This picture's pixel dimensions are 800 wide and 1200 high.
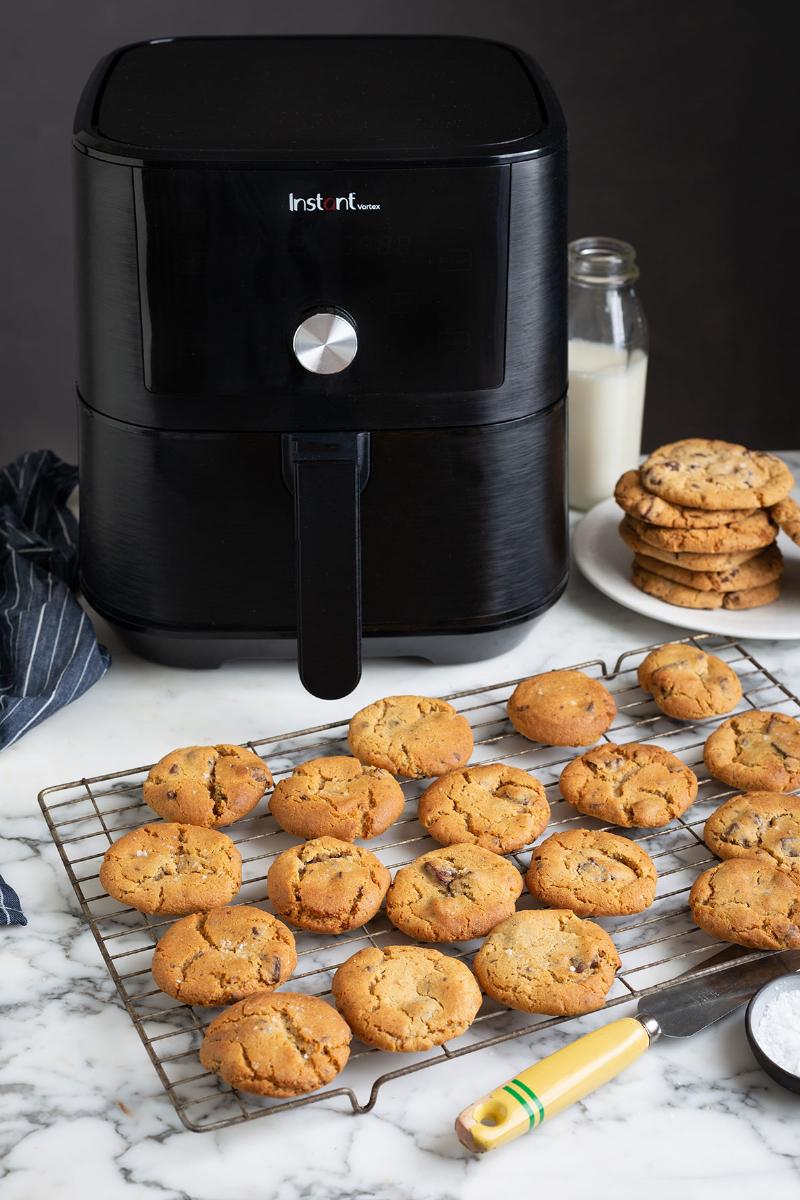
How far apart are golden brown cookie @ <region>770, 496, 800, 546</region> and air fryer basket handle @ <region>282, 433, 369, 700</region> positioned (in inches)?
17.0

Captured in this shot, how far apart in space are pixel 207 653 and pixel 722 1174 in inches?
24.5

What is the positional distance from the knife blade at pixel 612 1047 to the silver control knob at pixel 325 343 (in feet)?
1.70

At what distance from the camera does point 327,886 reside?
0.92 m

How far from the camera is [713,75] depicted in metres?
2.17

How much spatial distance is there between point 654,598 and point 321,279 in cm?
48

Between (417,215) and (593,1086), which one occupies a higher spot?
(417,215)

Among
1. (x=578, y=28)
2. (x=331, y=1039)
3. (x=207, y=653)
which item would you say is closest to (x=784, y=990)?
(x=331, y=1039)

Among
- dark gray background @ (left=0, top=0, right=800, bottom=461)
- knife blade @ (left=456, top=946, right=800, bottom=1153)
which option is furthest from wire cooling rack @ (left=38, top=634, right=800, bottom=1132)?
dark gray background @ (left=0, top=0, right=800, bottom=461)

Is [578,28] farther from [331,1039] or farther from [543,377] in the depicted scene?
[331,1039]

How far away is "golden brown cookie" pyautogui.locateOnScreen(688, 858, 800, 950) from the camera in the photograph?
89cm

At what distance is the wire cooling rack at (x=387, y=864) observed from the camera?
0.82 meters

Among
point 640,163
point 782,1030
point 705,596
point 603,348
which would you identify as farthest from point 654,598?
point 640,163

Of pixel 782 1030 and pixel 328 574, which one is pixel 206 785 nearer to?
pixel 328 574

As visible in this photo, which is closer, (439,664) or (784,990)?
(784,990)
